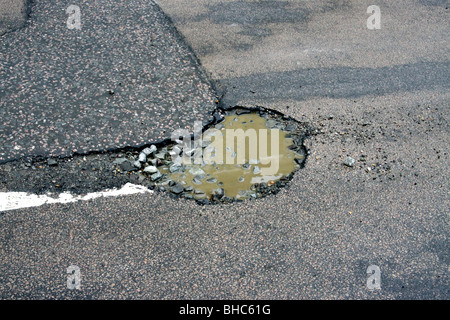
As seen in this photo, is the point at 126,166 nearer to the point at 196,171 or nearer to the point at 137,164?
the point at 137,164

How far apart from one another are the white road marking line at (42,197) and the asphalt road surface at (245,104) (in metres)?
0.08

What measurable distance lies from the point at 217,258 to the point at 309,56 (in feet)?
11.0

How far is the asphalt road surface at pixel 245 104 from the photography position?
3.37 m

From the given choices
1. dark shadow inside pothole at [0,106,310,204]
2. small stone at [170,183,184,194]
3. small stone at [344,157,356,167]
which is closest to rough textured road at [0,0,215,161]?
dark shadow inside pothole at [0,106,310,204]

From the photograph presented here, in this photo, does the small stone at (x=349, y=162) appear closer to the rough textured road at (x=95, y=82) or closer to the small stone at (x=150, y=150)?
the rough textured road at (x=95, y=82)

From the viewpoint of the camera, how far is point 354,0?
6.99 m

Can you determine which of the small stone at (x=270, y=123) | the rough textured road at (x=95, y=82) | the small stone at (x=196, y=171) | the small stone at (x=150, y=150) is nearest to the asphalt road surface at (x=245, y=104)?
the rough textured road at (x=95, y=82)

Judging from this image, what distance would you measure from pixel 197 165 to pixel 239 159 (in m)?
0.44

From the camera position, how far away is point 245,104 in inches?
195

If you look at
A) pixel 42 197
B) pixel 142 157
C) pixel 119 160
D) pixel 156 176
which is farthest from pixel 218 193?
pixel 42 197

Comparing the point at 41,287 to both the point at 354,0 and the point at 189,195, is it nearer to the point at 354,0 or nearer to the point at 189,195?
the point at 189,195

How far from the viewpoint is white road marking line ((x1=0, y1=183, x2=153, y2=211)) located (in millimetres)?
3762

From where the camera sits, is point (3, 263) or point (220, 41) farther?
point (220, 41)
